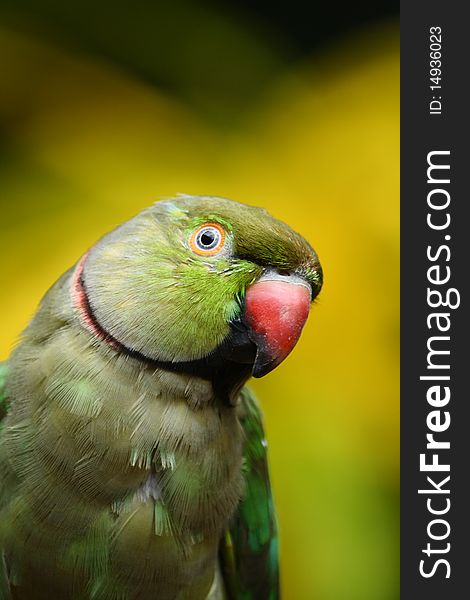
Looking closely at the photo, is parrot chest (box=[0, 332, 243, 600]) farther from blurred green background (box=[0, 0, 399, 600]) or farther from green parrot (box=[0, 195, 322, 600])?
blurred green background (box=[0, 0, 399, 600])

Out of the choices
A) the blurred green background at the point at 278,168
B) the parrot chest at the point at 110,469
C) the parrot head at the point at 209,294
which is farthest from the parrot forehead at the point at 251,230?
the blurred green background at the point at 278,168

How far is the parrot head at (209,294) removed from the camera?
3.84 feet

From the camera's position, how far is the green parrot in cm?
118

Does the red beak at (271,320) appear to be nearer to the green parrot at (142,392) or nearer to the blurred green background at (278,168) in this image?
the green parrot at (142,392)

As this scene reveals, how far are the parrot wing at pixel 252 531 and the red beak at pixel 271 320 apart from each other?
1.08 feet

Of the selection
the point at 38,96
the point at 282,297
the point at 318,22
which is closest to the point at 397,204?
the point at 318,22

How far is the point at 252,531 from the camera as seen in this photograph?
62.6 inches

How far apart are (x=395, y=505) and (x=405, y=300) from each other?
3.60 feet

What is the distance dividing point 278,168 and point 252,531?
1.67 m

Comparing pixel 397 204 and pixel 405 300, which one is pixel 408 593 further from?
pixel 397 204

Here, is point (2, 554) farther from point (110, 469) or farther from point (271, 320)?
point (271, 320)

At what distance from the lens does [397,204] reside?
9.19ft

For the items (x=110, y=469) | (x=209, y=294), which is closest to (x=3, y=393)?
(x=110, y=469)

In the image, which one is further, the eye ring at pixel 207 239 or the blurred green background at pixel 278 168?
the blurred green background at pixel 278 168
